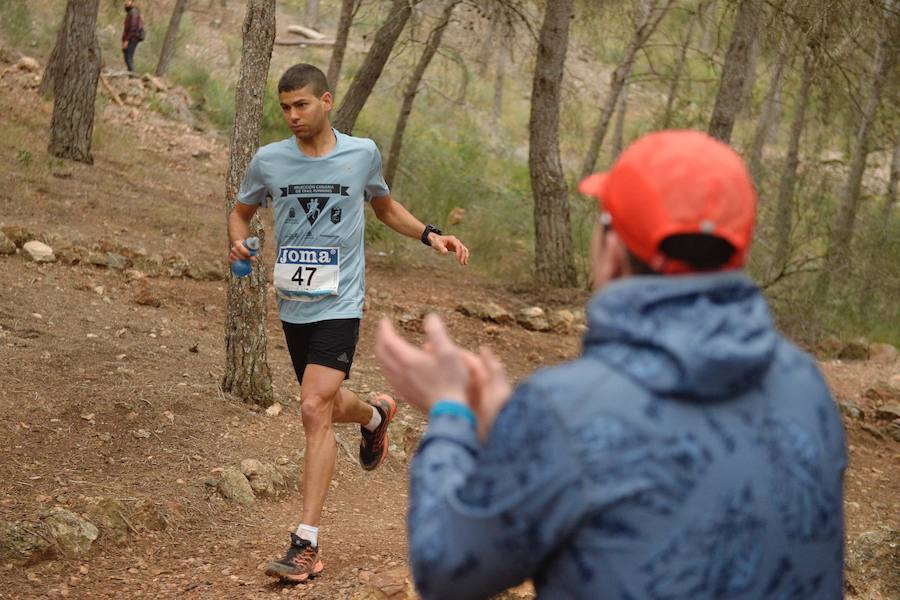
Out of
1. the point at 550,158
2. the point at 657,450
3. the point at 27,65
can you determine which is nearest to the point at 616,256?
the point at 657,450

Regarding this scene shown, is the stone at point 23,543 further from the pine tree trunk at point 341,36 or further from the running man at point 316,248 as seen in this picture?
the pine tree trunk at point 341,36

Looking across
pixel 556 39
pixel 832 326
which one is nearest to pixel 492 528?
pixel 556 39

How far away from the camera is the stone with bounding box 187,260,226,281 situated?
34.1 ft

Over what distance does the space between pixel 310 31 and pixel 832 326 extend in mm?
25313

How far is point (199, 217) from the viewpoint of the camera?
13445 millimetres

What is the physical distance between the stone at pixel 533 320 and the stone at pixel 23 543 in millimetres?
6827

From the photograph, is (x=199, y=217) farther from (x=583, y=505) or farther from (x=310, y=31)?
(x=310, y=31)

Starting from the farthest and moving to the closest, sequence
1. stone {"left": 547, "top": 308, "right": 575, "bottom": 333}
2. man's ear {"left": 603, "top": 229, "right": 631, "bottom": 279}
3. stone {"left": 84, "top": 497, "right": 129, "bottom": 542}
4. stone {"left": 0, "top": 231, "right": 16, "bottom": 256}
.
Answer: stone {"left": 547, "top": 308, "right": 575, "bottom": 333} → stone {"left": 0, "top": 231, "right": 16, "bottom": 256} → stone {"left": 84, "top": 497, "right": 129, "bottom": 542} → man's ear {"left": 603, "top": 229, "right": 631, "bottom": 279}

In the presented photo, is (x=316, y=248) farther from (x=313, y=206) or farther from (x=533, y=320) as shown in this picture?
(x=533, y=320)

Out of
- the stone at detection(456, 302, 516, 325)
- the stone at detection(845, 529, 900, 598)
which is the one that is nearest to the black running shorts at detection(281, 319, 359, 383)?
the stone at detection(845, 529, 900, 598)

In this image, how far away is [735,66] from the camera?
1173cm

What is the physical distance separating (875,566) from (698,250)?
12.9 feet

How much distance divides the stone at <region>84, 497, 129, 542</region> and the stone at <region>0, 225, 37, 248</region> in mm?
5215

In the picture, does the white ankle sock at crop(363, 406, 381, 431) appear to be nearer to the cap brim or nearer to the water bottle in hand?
the water bottle in hand
